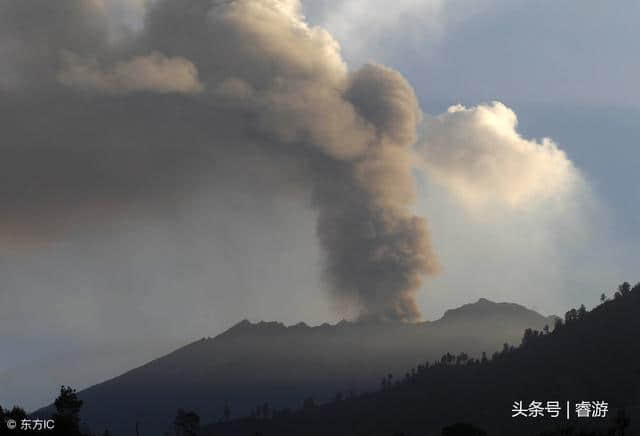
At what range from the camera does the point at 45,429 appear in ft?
506

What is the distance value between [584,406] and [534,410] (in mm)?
9513

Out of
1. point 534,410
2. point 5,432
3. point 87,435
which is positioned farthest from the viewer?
point 87,435

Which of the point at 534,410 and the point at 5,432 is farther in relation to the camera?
the point at 5,432

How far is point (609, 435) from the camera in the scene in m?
199

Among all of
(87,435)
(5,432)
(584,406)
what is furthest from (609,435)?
(5,432)

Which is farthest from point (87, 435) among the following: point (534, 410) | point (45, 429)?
point (534, 410)

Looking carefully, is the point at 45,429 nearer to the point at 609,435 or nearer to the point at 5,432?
the point at 5,432

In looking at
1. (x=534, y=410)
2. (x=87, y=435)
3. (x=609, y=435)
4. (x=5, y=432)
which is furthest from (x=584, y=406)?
(x=87, y=435)

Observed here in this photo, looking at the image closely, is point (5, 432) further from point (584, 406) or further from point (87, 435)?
point (584, 406)

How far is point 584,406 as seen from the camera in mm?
126875

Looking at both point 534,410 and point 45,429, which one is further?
point 45,429

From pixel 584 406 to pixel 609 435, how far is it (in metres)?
79.8

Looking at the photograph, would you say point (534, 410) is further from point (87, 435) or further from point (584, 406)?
point (87, 435)

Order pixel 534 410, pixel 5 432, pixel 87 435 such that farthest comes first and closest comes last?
pixel 87 435
pixel 5 432
pixel 534 410
